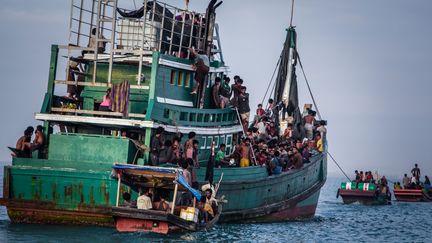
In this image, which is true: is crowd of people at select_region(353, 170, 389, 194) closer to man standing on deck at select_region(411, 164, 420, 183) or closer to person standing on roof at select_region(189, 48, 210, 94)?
man standing on deck at select_region(411, 164, 420, 183)

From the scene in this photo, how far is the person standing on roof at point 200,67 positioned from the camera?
3166 cm

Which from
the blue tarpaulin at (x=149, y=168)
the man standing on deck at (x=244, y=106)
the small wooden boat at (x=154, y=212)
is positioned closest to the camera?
the small wooden boat at (x=154, y=212)

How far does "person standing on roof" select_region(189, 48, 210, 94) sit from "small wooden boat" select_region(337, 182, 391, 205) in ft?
91.3

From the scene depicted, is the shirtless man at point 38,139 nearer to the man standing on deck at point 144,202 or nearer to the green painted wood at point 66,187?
the green painted wood at point 66,187

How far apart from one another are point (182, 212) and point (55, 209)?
12.5 ft

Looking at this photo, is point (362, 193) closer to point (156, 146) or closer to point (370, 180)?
point (370, 180)

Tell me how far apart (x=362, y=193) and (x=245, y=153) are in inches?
1017

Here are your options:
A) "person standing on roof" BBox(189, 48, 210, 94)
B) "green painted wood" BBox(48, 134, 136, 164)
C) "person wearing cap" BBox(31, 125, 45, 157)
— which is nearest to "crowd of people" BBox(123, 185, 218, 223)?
"green painted wood" BBox(48, 134, 136, 164)

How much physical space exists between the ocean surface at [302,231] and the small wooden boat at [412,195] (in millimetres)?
8194

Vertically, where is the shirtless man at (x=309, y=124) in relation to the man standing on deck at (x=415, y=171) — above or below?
Result: above

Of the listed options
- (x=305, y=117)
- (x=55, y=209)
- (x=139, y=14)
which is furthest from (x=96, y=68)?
(x=305, y=117)

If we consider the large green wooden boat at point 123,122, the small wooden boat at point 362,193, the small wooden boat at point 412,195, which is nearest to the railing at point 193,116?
the large green wooden boat at point 123,122

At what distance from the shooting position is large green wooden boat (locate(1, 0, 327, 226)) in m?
27.7

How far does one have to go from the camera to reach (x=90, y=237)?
86.3 feet
